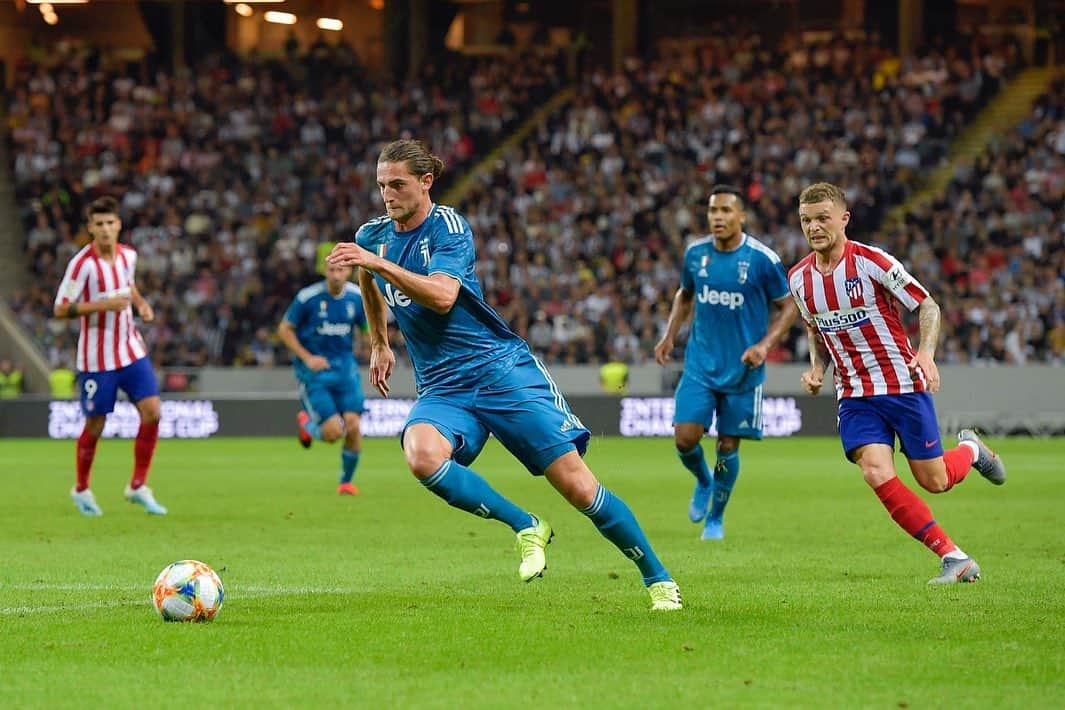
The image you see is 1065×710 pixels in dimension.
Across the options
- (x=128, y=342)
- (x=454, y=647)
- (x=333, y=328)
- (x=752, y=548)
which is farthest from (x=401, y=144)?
(x=333, y=328)

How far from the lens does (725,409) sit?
12305mm

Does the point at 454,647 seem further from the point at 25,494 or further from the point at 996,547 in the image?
the point at 25,494

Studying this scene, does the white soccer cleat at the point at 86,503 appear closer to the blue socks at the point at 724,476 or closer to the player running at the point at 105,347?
the player running at the point at 105,347

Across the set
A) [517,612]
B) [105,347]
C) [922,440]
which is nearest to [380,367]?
[517,612]

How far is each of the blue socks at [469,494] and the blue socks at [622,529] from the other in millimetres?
433

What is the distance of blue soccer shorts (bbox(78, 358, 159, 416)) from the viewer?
46.2 ft

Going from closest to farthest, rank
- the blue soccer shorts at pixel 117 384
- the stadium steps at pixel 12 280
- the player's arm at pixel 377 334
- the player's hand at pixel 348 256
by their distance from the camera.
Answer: the player's hand at pixel 348 256
the player's arm at pixel 377 334
the blue soccer shorts at pixel 117 384
the stadium steps at pixel 12 280

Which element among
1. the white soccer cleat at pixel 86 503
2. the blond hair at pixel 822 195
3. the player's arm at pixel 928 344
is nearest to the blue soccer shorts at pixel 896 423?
the player's arm at pixel 928 344

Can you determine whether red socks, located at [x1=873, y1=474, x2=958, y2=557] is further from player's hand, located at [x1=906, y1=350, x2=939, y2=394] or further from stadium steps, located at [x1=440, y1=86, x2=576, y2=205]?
stadium steps, located at [x1=440, y1=86, x2=576, y2=205]

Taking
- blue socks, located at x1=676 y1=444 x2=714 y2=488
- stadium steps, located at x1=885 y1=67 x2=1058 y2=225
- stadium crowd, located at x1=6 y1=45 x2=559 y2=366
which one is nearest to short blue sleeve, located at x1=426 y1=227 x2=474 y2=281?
blue socks, located at x1=676 y1=444 x2=714 y2=488

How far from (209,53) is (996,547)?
33.8 m

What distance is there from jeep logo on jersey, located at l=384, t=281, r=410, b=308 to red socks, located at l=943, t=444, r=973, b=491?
10.7ft

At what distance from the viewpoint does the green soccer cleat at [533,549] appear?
7.79 m

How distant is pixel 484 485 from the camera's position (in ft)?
26.3
